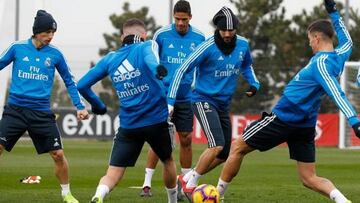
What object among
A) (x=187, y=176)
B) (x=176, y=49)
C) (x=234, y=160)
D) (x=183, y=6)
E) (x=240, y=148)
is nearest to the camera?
(x=240, y=148)

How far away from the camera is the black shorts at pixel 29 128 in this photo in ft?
43.2

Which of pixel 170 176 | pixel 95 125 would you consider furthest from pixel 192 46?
pixel 95 125

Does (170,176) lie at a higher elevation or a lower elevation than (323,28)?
lower

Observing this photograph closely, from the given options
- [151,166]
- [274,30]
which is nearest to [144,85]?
[151,166]

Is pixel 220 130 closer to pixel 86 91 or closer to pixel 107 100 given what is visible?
pixel 86 91

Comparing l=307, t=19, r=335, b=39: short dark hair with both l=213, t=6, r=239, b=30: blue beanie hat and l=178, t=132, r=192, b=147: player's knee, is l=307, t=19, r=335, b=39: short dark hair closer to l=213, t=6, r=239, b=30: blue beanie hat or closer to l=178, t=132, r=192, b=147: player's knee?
l=213, t=6, r=239, b=30: blue beanie hat

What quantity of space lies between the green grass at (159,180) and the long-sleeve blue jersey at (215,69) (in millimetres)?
1494

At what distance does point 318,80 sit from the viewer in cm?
1126

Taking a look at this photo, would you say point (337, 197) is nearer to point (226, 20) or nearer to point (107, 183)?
point (107, 183)

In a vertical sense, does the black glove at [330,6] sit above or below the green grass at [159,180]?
above

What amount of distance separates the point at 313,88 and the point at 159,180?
7.73m

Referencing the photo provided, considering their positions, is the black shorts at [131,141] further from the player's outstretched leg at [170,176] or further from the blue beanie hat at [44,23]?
the blue beanie hat at [44,23]

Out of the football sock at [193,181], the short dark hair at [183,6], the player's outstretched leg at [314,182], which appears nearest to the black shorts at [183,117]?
the football sock at [193,181]

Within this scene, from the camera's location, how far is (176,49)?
1462cm
